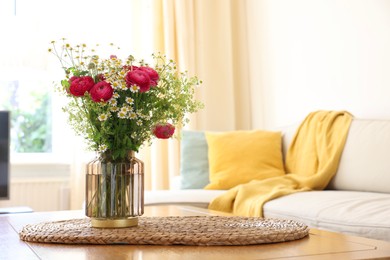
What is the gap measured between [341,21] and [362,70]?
38 cm

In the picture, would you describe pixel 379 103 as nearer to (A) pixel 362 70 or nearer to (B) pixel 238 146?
(A) pixel 362 70

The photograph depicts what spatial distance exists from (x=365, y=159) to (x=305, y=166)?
0.45m

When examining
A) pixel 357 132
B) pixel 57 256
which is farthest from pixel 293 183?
pixel 57 256

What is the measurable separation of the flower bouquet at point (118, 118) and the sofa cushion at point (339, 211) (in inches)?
36.2

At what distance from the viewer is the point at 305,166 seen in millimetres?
3715

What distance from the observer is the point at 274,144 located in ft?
13.2

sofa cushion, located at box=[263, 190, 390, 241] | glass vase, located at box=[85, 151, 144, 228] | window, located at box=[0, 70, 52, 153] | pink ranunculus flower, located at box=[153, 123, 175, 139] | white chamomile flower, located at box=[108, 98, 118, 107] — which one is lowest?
sofa cushion, located at box=[263, 190, 390, 241]

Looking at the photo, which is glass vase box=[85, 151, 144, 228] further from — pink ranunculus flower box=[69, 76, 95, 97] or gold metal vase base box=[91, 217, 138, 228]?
pink ranunculus flower box=[69, 76, 95, 97]

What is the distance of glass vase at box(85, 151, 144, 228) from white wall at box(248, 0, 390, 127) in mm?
2169

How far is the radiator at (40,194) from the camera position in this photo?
4520 mm

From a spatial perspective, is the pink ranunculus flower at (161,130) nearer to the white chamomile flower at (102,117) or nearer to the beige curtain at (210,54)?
the white chamomile flower at (102,117)

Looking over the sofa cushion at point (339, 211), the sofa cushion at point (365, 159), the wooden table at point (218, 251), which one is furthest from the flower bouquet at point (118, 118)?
the sofa cushion at point (365, 159)

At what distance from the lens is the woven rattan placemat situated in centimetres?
158

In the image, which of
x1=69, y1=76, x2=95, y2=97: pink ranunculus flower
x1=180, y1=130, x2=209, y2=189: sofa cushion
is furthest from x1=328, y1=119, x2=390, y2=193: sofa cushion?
x1=69, y1=76, x2=95, y2=97: pink ranunculus flower
